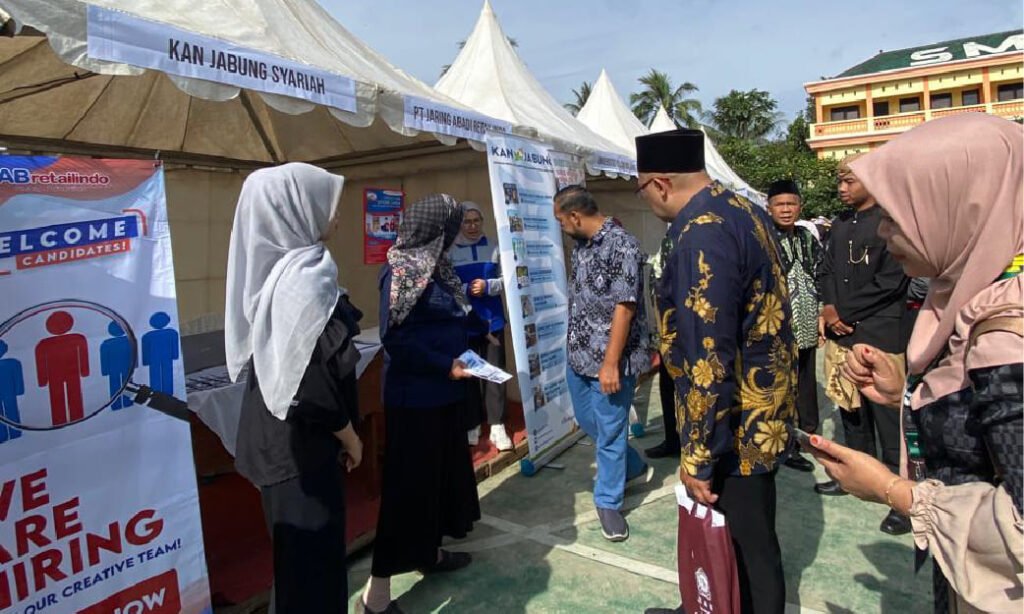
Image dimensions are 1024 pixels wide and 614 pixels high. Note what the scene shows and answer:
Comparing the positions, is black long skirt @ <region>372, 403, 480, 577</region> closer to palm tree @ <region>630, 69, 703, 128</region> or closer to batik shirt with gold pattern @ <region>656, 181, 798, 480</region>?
batik shirt with gold pattern @ <region>656, 181, 798, 480</region>

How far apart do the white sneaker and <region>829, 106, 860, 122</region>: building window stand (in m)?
36.1

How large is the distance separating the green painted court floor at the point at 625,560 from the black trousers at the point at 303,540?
843 millimetres

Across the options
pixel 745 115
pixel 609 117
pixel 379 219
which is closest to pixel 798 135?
pixel 745 115

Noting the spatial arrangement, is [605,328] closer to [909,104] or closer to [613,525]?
[613,525]

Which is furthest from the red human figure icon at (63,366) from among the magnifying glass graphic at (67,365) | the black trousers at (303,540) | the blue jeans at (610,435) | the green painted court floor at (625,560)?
the blue jeans at (610,435)

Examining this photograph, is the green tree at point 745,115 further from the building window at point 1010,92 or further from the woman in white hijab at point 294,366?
the woman in white hijab at point 294,366

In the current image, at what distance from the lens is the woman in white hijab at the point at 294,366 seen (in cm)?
175

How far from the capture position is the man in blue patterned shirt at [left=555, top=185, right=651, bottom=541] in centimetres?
304

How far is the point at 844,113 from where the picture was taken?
3359cm

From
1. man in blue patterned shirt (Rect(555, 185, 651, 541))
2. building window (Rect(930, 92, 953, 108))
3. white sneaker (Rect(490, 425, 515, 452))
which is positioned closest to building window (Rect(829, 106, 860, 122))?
building window (Rect(930, 92, 953, 108))

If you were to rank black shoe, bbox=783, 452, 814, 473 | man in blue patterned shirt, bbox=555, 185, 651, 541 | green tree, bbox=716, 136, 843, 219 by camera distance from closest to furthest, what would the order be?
1. man in blue patterned shirt, bbox=555, 185, 651, 541
2. black shoe, bbox=783, 452, 814, 473
3. green tree, bbox=716, 136, 843, 219

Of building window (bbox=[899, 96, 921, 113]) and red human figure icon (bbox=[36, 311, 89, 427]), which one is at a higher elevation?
building window (bbox=[899, 96, 921, 113])

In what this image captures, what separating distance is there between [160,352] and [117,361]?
0.14m

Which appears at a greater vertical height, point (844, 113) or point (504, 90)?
point (844, 113)
